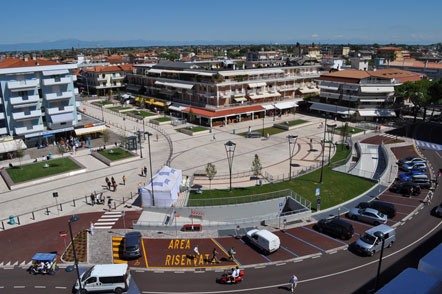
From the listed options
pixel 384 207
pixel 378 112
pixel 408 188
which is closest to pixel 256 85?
pixel 378 112

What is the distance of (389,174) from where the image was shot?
132ft

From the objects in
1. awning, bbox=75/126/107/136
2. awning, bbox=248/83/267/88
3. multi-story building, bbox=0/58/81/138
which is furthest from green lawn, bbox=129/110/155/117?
awning, bbox=248/83/267/88

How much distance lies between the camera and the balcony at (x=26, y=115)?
4790 cm

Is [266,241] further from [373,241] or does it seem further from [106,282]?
[106,282]

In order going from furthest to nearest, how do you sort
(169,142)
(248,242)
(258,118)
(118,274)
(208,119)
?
(258,118), (208,119), (169,142), (248,242), (118,274)

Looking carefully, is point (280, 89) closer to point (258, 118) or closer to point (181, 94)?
point (258, 118)

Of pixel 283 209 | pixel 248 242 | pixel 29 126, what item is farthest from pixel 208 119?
pixel 248 242

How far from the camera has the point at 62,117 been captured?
5250 cm

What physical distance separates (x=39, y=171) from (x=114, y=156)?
9.74 m

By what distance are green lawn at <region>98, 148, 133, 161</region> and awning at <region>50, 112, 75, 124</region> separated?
9.27 m

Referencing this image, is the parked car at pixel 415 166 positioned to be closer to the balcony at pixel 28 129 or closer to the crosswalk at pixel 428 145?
the crosswalk at pixel 428 145

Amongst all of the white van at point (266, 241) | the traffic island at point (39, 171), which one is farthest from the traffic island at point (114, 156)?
the white van at point (266, 241)

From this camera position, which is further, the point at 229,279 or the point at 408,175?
the point at 408,175

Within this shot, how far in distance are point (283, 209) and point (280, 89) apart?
5106 cm
